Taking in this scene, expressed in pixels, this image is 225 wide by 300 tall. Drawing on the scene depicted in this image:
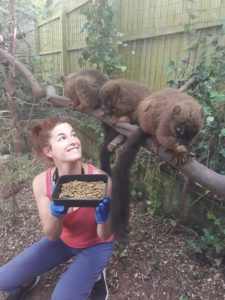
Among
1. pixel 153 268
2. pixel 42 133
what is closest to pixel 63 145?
pixel 42 133

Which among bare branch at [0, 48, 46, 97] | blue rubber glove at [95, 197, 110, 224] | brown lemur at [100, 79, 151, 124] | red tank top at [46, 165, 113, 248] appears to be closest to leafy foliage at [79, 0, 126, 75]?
bare branch at [0, 48, 46, 97]

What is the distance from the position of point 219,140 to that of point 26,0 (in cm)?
415

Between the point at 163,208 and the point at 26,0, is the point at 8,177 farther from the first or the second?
the point at 26,0

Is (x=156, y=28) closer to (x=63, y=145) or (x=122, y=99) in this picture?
(x=122, y=99)

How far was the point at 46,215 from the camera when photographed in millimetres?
1966

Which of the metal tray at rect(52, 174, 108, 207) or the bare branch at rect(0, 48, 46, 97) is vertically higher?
the bare branch at rect(0, 48, 46, 97)

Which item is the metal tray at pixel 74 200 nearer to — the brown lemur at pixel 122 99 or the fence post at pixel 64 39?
the brown lemur at pixel 122 99

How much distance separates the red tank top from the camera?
209cm

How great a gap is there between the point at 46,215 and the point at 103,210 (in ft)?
1.30

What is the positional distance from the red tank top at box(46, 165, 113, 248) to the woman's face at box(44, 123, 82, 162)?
0.62 feet

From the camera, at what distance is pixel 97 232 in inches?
80.2

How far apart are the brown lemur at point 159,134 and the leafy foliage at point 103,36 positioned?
2.06 m

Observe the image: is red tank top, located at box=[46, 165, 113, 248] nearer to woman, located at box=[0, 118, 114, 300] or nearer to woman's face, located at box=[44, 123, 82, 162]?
woman, located at box=[0, 118, 114, 300]

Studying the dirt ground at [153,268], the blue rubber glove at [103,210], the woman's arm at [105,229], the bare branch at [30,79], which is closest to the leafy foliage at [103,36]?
the bare branch at [30,79]
